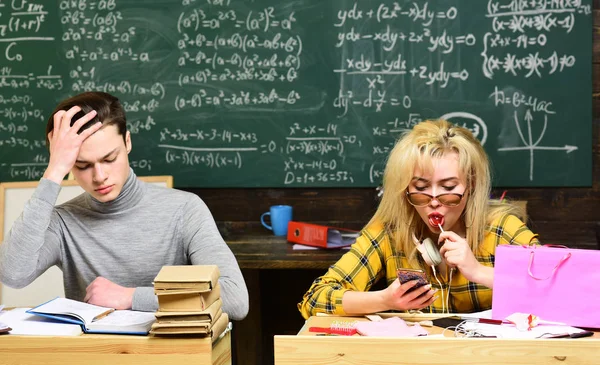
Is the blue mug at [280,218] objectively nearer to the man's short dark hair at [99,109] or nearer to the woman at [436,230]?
the woman at [436,230]

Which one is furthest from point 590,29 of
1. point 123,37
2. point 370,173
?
point 123,37

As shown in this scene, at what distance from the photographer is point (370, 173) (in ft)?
11.9

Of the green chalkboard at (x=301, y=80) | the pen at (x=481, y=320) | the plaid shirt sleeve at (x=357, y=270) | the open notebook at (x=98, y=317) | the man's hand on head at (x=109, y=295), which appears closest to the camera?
the open notebook at (x=98, y=317)

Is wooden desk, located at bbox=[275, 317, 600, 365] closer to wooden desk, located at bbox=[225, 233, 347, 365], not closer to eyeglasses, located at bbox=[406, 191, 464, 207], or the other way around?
eyeglasses, located at bbox=[406, 191, 464, 207]

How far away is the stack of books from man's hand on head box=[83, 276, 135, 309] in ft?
1.09

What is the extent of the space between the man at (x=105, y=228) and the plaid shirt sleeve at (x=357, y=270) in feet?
0.72

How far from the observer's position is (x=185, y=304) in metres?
1.66

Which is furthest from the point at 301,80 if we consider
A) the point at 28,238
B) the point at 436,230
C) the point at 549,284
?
the point at 549,284

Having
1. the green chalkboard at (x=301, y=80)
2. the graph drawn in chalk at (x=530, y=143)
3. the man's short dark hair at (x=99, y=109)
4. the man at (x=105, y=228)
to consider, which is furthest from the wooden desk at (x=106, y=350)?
the graph drawn in chalk at (x=530, y=143)

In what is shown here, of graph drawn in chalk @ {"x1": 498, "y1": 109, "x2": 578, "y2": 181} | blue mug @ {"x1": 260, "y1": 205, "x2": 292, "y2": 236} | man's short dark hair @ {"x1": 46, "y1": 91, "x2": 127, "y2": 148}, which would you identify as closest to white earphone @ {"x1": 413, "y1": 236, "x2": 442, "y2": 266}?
man's short dark hair @ {"x1": 46, "y1": 91, "x2": 127, "y2": 148}

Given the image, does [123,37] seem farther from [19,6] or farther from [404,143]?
[404,143]

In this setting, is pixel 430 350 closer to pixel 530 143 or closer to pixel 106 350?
pixel 106 350

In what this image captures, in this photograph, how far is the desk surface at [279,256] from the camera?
9.87ft

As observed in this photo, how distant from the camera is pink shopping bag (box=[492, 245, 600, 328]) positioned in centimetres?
179
